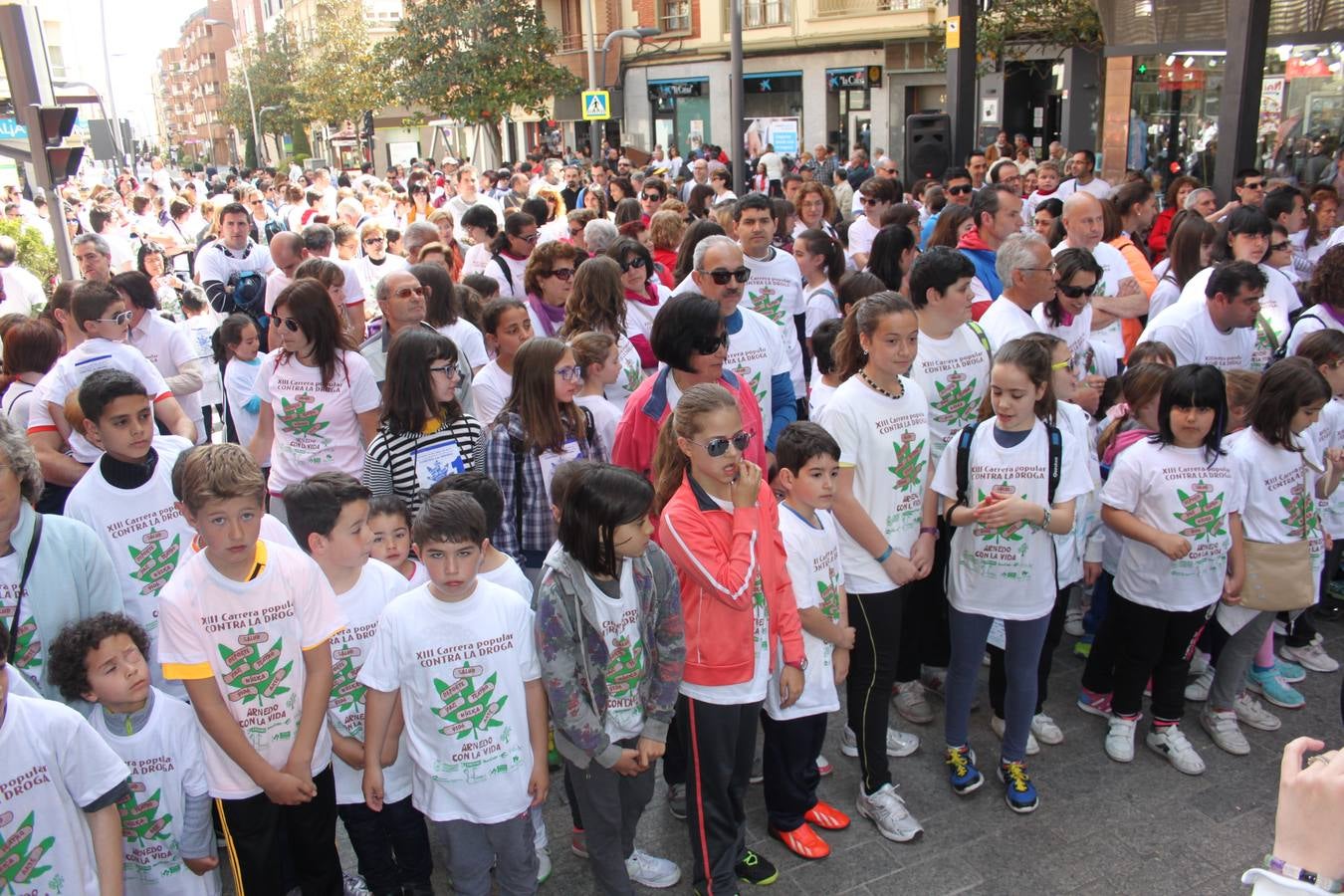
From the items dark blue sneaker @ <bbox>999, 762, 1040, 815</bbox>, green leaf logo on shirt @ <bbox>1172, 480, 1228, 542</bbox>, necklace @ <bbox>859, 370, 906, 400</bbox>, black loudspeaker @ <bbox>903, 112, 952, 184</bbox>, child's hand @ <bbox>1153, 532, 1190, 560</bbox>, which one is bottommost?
dark blue sneaker @ <bbox>999, 762, 1040, 815</bbox>

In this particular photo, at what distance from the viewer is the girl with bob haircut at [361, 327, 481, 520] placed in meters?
3.84

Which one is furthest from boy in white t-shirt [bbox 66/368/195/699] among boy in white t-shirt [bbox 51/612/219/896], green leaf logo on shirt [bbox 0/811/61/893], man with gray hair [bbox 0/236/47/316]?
man with gray hair [bbox 0/236/47/316]

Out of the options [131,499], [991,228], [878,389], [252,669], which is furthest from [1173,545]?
[131,499]

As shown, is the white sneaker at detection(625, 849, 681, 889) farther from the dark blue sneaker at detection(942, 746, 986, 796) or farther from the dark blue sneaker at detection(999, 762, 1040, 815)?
the dark blue sneaker at detection(999, 762, 1040, 815)

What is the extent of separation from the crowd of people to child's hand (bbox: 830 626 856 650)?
0.07ft

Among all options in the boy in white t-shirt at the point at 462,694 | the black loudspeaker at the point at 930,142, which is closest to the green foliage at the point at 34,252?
the black loudspeaker at the point at 930,142

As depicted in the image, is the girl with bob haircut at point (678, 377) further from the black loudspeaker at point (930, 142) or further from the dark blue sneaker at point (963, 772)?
the black loudspeaker at point (930, 142)

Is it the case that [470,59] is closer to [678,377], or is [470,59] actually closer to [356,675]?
[678,377]

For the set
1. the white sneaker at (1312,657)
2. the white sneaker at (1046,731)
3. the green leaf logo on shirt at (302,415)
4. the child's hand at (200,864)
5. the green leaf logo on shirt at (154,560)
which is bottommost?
the white sneaker at (1312,657)

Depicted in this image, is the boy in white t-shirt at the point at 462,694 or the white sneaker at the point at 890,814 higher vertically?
the boy in white t-shirt at the point at 462,694

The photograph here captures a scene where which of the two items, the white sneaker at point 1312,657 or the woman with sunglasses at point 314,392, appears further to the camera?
the white sneaker at point 1312,657

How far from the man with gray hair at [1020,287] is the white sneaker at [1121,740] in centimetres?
169

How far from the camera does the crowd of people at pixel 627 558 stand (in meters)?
2.85

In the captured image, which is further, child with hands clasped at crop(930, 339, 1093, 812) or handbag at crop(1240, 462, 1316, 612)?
handbag at crop(1240, 462, 1316, 612)
